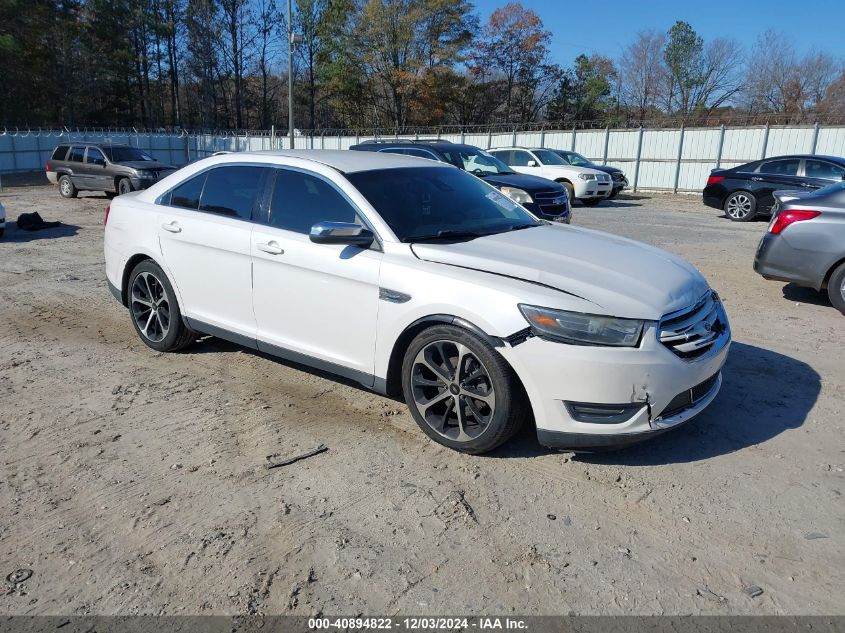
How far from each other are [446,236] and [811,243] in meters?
4.80

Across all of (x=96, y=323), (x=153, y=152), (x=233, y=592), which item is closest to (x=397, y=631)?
(x=233, y=592)

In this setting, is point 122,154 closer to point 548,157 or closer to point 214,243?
point 548,157

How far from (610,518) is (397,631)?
1.27 m

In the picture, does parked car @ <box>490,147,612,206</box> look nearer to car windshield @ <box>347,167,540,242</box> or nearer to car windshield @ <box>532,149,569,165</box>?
car windshield @ <box>532,149,569,165</box>

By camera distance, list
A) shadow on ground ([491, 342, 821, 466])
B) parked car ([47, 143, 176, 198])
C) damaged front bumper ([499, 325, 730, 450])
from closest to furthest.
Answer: damaged front bumper ([499, 325, 730, 450])
shadow on ground ([491, 342, 821, 466])
parked car ([47, 143, 176, 198])

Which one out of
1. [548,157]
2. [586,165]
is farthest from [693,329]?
[586,165]

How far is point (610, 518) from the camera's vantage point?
3.17m

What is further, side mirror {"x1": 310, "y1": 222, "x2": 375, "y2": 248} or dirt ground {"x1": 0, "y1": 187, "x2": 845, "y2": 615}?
side mirror {"x1": 310, "y1": 222, "x2": 375, "y2": 248}

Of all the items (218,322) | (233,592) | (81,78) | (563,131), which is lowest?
(233,592)

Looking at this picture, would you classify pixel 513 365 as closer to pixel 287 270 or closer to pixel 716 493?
pixel 716 493

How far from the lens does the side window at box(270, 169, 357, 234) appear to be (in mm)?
4285

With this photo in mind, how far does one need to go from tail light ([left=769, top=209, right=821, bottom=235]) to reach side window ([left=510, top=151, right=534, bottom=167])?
512 inches

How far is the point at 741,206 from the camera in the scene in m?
16.0

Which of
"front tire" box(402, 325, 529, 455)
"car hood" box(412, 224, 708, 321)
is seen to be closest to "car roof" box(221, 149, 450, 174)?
"car hood" box(412, 224, 708, 321)
